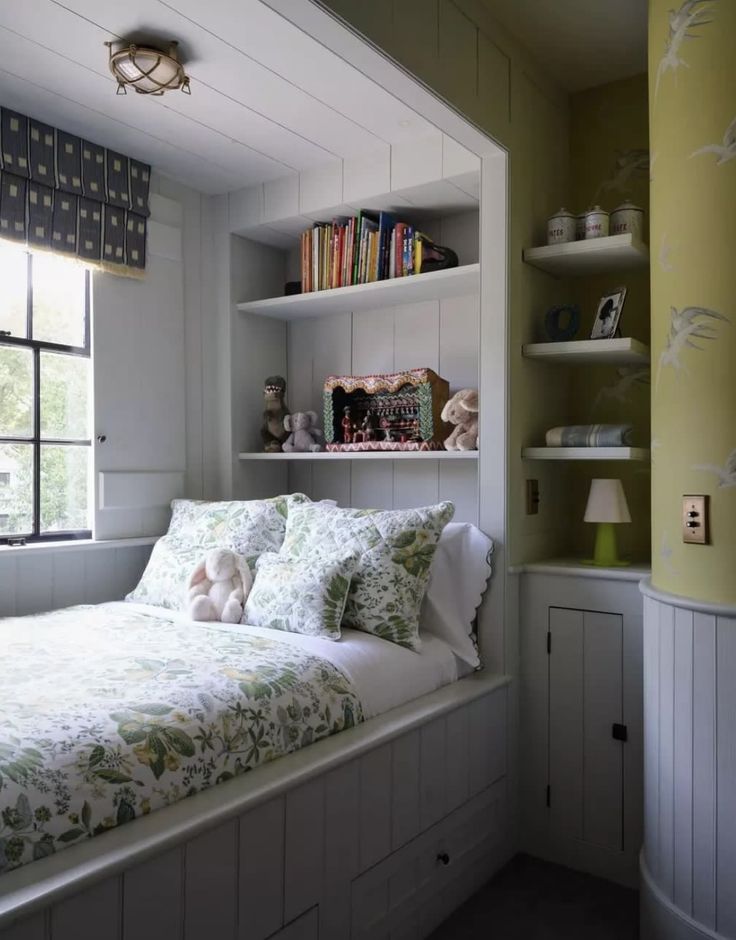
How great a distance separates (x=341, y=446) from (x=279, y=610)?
909mm

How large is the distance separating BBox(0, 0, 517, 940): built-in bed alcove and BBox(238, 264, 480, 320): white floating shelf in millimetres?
13

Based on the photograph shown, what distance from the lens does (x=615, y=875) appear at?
2332 millimetres

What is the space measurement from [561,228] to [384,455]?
37.5 inches

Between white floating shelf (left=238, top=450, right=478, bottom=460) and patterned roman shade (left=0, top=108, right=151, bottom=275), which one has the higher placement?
patterned roman shade (left=0, top=108, right=151, bottom=275)

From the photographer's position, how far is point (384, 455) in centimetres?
Answer: 279

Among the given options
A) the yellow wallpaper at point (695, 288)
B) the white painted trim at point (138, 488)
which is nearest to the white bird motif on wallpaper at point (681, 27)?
the yellow wallpaper at point (695, 288)

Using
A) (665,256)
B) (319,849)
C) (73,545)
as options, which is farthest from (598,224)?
(73,545)

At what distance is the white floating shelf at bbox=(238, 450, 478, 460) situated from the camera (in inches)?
103

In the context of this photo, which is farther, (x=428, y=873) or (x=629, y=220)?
(x=629, y=220)

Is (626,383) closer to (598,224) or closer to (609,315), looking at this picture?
(609,315)

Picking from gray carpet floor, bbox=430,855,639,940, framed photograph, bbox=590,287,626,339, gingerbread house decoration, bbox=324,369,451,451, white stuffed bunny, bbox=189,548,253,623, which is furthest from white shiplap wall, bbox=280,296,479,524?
gray carpet floor, bbox=430,855,639,940

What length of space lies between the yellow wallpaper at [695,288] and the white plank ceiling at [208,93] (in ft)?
3.02

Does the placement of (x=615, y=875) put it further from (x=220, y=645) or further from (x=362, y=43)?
(x=362, y=43)

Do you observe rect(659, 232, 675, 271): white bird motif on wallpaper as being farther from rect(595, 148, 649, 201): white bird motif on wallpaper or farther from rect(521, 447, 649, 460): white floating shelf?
rect(595, 148, 649, 201): white bird motif on wallpaper
